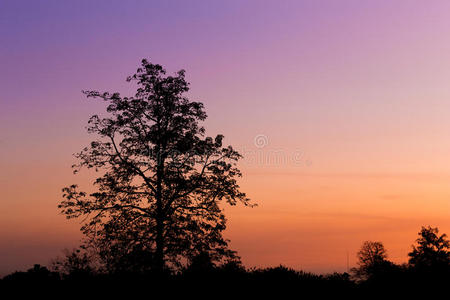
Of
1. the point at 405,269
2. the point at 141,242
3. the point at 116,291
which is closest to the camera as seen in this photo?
the point at 116,291

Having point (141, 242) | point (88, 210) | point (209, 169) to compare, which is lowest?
point (141, 242)

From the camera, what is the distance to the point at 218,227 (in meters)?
33.0

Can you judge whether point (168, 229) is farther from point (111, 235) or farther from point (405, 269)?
point (405, 269)

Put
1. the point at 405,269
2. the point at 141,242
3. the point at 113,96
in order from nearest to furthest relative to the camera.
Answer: the point at 405,269 < the point at 141,242 < the point at 113,96

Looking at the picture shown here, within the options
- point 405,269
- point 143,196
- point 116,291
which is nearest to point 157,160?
point 143,196

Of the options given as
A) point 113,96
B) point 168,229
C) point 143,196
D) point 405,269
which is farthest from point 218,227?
point 405,269

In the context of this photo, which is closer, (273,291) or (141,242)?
(273,291)

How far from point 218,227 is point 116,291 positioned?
14.2 m

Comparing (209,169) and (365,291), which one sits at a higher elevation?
(209,169)

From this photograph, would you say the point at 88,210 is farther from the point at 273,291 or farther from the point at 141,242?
the point at 273,291

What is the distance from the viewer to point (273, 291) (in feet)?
63.8

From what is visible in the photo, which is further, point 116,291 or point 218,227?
point 218,227

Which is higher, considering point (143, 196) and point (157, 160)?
point (157, 160)

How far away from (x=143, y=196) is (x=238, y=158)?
694 cm
